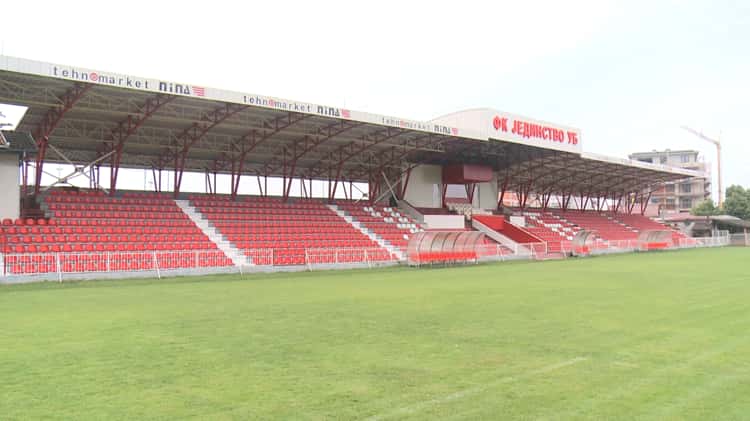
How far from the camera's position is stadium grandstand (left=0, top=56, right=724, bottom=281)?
20.8m

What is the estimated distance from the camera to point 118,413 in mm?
4488

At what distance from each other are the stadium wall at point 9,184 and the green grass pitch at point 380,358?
11.2 metres

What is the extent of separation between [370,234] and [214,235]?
31.7ft

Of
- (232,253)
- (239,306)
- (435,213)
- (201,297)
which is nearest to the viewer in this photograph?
(239,306)

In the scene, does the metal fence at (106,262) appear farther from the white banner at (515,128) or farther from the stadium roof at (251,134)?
the white banner at (515,128)

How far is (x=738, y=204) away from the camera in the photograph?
79688mm

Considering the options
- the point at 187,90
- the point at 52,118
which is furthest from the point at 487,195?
the point at 52,118

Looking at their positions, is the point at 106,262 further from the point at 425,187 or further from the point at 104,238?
the point at 425,187

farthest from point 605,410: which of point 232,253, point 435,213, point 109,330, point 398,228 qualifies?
point 435,213

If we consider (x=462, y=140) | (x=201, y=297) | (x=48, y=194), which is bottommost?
(x=201, y=297)

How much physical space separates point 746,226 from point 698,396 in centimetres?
7252

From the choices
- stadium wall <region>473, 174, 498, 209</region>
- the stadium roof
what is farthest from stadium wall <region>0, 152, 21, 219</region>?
stadium wall <region>473, 174, 498, 209</region>

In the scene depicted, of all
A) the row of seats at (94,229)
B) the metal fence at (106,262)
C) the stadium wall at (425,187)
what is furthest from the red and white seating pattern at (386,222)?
the metal fence at (106,262)

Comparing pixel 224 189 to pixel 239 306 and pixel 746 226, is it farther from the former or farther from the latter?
pixel 746 226
